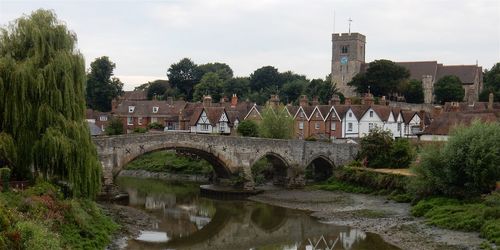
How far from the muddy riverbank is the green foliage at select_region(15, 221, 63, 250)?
57.2 feet

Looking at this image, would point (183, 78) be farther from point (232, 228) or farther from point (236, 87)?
point (232, 228)

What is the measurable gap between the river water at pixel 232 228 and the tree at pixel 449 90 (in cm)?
4986

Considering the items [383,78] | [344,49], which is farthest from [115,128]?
[344,49]

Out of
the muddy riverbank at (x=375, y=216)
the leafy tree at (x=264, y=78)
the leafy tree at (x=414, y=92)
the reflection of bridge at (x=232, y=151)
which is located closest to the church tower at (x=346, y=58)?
the leafy tree at (x=414, y=92)

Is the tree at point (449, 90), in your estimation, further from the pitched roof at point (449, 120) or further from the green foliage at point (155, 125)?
the green foliage at point (155, 125)

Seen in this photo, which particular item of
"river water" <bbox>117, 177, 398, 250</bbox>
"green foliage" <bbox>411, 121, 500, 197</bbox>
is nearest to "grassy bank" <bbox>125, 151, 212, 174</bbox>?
"river water" <bbox>117, 177, 398, 250</bbox>

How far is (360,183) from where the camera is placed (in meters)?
49.3

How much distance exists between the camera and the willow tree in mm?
26516

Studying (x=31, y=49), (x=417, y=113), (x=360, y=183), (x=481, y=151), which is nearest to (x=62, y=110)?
(x=31, y=49)

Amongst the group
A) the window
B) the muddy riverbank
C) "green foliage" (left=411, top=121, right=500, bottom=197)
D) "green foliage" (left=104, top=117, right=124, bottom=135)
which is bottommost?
the muddy riverbank

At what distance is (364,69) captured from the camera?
9775 centimetres

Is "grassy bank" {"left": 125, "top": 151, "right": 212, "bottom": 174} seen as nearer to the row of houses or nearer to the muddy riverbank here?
the row of houses

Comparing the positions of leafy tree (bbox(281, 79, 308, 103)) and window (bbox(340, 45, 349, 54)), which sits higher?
window (bbox(340, 45, 349, 54))

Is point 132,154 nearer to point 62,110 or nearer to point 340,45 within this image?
point 62,110
